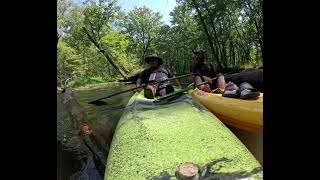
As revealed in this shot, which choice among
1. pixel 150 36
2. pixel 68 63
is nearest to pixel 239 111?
pixel 150 36

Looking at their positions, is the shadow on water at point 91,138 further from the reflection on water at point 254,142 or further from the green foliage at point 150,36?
the reflection on water at point 254,142

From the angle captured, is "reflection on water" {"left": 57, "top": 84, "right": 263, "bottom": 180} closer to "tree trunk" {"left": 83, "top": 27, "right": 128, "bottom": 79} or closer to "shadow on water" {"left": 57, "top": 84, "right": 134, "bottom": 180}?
"shadow on water" {"left": 57, "top": 84, "right": 134, "bottom": 180}

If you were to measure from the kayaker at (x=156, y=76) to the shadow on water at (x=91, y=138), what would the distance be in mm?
371

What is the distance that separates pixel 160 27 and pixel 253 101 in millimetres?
1280

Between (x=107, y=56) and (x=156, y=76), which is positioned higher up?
(x=107, y=56)

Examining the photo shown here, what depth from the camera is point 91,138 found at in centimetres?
309

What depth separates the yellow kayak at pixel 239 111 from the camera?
209 centimetres

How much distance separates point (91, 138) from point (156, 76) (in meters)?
0.83

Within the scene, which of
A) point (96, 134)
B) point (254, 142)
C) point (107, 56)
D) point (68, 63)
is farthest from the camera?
point (107, 56)

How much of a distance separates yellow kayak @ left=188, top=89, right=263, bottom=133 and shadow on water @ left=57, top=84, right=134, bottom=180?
2.95 feet

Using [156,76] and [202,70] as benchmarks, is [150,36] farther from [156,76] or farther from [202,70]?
[202,70]
